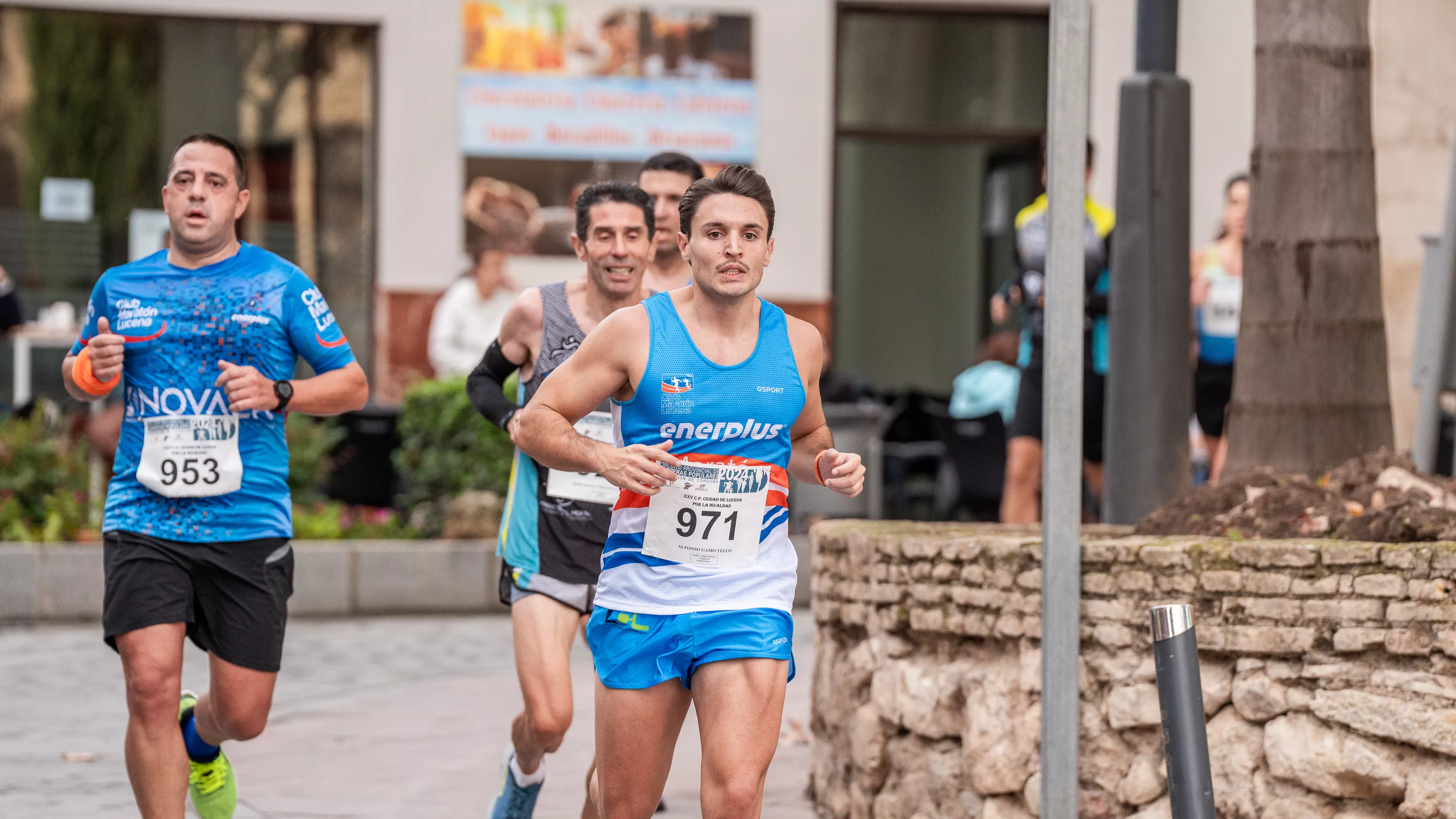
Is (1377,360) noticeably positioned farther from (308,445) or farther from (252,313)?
(308,445)

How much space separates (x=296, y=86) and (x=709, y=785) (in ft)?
39.7

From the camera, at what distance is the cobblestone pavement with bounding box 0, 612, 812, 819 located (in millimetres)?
6801

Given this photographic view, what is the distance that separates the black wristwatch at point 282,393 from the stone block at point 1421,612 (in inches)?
117

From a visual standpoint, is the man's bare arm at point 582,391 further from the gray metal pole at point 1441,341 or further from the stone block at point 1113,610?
the gray metal pole at point 1441,341

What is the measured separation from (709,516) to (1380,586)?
5.90 feet

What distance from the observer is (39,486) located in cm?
1152

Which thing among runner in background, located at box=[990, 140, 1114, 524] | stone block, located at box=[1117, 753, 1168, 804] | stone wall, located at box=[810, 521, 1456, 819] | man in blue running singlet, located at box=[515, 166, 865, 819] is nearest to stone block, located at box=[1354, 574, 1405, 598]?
stone wall, located at box=[810, 521, 1456, 819]

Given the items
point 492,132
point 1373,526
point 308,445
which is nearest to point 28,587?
point 308,445

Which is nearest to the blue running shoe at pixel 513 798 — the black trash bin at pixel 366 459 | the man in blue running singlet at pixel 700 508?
the man in blue running singlet at pixel 700 508

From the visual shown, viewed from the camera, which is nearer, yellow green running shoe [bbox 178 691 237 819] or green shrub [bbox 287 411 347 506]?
yellow green running shoe [bbox 178 691 237 819]

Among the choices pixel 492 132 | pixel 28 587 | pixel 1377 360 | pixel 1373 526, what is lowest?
pixel 28 587

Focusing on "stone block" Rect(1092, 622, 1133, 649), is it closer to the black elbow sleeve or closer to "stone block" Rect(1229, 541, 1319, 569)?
"stone block" Rect(1229, 541, 1319, 569)

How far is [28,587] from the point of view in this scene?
1084cm

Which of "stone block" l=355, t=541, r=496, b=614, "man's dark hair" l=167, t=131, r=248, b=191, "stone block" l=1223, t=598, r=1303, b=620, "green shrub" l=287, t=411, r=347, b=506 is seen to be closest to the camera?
"stone block" l=1223, t=598, r=1303, b=620
